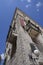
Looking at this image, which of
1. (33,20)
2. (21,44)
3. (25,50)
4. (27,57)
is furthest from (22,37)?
(33,20)

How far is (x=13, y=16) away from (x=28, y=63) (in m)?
11.3

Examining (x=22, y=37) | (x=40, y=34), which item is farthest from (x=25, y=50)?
(x=40, y=34)

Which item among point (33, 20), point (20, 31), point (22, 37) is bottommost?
Result: point (22, 37)

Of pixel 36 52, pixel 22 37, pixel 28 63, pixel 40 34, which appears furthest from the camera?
pixel 40 34

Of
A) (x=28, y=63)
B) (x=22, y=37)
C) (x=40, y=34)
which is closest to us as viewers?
(x=28, y=63)

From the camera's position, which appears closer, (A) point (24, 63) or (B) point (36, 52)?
(A) point (24, 63)

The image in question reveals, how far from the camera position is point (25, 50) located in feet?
37.7

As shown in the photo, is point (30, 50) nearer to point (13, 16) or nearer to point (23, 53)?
point (23, 53)

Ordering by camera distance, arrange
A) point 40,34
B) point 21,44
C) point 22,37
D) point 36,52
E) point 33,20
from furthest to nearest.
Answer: point 33,20 → point 40,34 → point 22,37 → point 21,44 → point 36,52

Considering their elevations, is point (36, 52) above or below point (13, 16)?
below

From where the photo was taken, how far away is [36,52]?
36.6 feet

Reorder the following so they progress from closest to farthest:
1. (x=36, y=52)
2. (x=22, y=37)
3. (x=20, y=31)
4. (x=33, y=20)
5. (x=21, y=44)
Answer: (x=36, y=52) → (x=21, y=44) → (x=22, y=37) → (x=20, y=31) → (x=33, y=20)

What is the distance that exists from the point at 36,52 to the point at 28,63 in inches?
51.7

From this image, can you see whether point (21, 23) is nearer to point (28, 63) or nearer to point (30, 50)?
point (30, 50)
